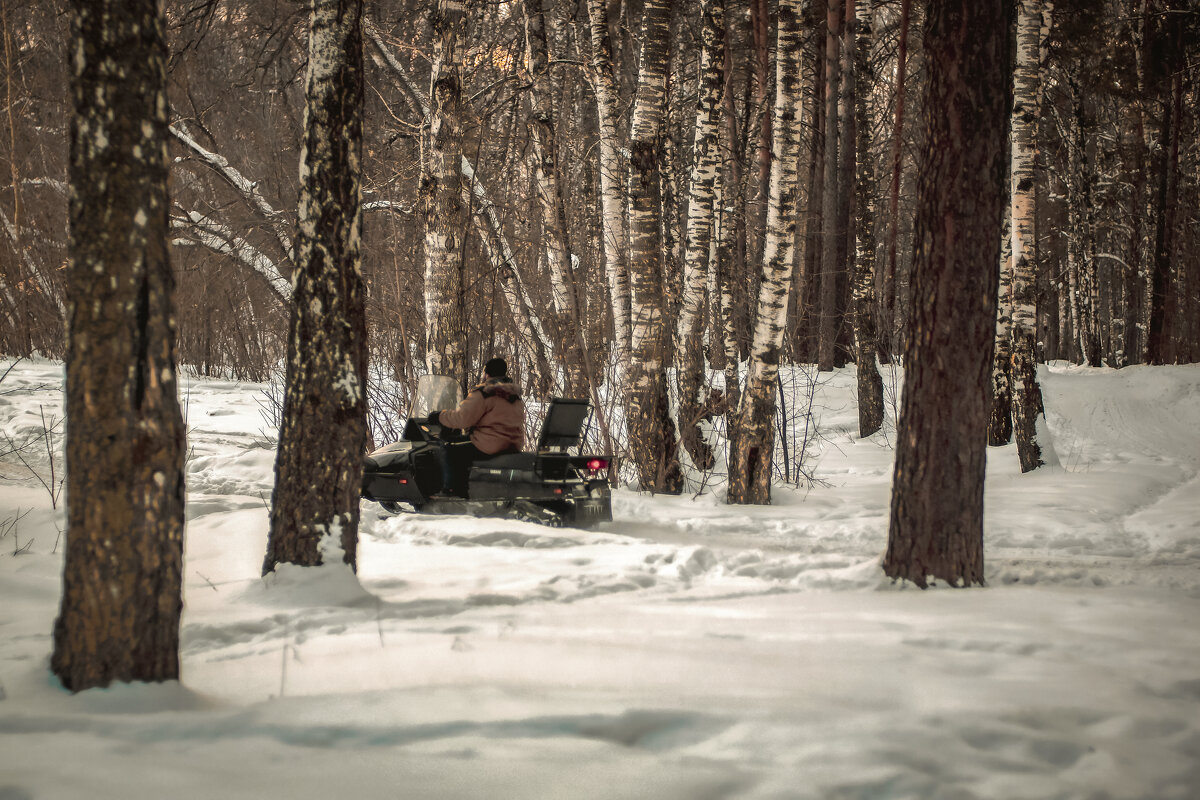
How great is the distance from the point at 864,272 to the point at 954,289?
36.3ft

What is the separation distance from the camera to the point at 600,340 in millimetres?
11914

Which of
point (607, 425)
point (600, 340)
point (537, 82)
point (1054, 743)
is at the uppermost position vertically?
point (537, 82)

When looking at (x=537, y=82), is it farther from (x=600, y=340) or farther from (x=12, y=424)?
(x=12, y=424)

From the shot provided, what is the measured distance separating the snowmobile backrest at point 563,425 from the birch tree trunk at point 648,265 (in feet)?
6.85

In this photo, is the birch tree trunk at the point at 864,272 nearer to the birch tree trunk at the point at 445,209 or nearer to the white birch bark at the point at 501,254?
the white birch bark at the point at 501,254

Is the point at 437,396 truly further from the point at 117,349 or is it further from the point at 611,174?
the point at 117,349

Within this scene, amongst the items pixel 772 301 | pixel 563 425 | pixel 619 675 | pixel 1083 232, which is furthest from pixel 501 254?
pixel 1083 232

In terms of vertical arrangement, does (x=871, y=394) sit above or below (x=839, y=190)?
below

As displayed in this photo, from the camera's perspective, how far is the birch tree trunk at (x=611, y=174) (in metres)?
10.4

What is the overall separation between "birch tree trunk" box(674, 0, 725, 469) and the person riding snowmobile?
3.56 meters

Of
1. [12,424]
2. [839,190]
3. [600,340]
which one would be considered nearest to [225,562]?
[600,340]

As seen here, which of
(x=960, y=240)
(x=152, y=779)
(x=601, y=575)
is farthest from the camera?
(x=601, y=575)

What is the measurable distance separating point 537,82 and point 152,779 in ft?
33.5

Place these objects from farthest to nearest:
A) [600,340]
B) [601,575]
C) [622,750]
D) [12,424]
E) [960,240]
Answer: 1. [12,424]
2. [600,340]
3. [601,575]
4. [960,240]
5. [622,750]
